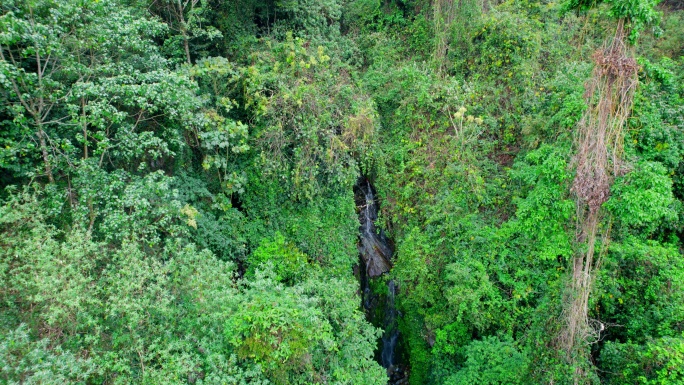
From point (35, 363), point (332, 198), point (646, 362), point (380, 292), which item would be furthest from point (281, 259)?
point (646, 362)

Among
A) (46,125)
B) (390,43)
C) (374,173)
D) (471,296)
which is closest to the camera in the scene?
(46,125)

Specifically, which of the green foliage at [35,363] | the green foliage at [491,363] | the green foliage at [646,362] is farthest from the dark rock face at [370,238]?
the green foliage at [35,363]

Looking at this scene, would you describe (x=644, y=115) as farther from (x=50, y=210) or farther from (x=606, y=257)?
(x=50, y=210)

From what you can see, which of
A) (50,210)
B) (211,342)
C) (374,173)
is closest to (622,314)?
(374,173)

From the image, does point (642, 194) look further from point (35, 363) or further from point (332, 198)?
point (35, 363)

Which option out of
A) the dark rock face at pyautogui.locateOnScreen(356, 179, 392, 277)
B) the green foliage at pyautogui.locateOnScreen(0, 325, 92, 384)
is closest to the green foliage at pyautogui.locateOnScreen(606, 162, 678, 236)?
the dark rock face at pyautogui.locateOnScreen(356, 179, 392, 277)

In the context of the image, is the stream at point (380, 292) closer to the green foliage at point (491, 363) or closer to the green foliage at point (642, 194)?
the green foliage at point (491, 363)

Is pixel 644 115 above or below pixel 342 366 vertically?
above

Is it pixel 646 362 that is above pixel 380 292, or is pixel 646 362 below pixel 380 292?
above
